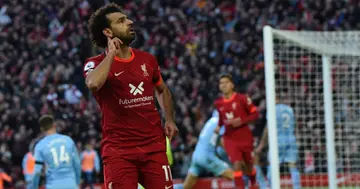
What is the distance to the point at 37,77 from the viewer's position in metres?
21.0

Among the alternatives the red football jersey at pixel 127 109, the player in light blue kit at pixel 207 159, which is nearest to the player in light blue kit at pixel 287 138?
the player in light blue kit at pixel 207 159

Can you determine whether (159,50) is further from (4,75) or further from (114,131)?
(114,131)

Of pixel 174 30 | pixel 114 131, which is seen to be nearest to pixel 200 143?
pixel 114 131

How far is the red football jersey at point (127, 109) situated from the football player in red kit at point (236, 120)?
575 centimetres

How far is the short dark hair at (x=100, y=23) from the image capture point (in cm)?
521

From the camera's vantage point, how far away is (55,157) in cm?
908

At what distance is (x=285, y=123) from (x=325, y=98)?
947 mm

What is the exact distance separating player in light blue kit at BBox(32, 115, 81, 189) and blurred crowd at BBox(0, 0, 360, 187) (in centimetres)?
880

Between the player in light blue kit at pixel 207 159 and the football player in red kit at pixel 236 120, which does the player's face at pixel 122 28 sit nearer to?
the football player in red kit at pixel 236 120

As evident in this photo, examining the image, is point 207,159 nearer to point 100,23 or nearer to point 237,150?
point 237,150

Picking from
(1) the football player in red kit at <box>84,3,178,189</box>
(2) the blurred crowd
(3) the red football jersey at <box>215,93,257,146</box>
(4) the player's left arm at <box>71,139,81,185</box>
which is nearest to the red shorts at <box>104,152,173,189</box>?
(1) the football player in red kit at <box>84,3,178,189</box>

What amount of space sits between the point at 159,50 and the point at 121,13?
57.1ft

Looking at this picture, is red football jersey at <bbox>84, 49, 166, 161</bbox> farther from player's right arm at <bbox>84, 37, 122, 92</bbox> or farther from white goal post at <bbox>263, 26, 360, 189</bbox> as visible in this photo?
white goal post at <bbox>263, 26, 360, 189</bbox>

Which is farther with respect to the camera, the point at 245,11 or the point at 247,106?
the point at 245,11
